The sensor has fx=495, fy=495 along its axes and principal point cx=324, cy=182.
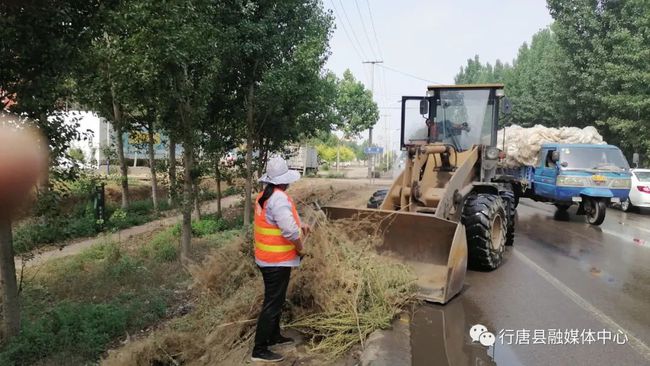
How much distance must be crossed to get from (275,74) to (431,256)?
6.50m

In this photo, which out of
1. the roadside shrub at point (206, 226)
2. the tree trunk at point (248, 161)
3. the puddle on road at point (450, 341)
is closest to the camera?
the puddle on road at point (450, 341)

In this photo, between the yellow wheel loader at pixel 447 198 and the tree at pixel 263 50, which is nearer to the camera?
the yellow wheel loader at pixel 447 198

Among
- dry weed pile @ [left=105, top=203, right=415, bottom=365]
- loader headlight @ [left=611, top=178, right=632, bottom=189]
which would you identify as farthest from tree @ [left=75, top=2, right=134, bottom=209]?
loader headlight @ [left=611, top=178, right=632, bottom=189]

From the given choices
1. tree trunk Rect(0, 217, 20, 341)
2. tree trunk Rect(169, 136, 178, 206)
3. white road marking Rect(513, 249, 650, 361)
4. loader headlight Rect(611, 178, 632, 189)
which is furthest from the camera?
loader headlight Rect(611, 178, 632, 189)

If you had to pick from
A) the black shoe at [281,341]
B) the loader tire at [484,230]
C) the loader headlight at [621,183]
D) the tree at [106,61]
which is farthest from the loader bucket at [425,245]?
the loader headlight at [621,183]

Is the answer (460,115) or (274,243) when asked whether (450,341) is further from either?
(460,115)

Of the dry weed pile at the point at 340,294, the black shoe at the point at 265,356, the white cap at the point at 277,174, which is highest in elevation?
the white cap at the point at 277,174

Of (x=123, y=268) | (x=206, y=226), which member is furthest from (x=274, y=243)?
(x=206, y=226)

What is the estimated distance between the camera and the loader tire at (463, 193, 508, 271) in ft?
24.0

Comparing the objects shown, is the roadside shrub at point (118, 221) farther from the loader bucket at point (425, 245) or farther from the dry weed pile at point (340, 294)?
the dry weed pile at point (340, 294)

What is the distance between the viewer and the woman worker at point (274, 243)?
429 cm

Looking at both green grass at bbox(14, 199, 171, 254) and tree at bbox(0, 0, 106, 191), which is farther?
green grass at bbox(14, 199, 171, 254)

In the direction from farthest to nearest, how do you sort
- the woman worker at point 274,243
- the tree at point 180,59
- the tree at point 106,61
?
1. the tree at point 180,59
2. the tree at point 106,61
3. the woman worker at point 274,243

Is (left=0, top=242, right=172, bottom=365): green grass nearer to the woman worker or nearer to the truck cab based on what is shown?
the woman worker
